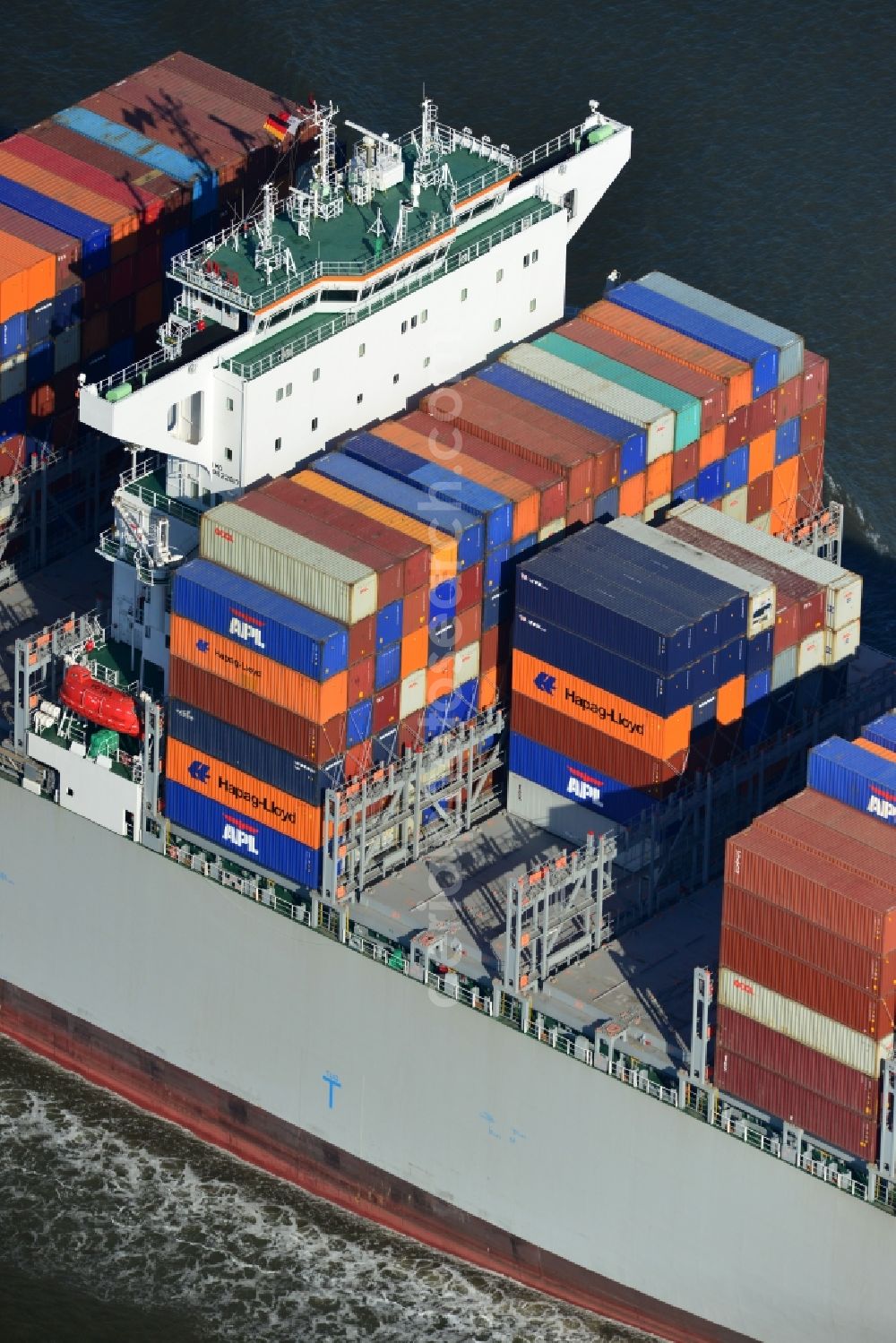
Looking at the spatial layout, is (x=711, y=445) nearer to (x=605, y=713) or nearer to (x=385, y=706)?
(x=605, y=713)

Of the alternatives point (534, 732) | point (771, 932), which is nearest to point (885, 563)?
point (534, 732)

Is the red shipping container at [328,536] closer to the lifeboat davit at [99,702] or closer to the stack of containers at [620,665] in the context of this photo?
the stack of containers at [620,665]

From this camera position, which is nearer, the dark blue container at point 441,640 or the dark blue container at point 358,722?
the dark blue container at point 358,722

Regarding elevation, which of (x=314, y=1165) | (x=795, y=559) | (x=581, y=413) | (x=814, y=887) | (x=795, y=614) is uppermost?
(x=581, y=413)

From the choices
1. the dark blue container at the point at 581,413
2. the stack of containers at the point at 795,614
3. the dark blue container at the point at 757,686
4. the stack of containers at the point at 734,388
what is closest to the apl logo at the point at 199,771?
the dark blue container at the point at 581,413

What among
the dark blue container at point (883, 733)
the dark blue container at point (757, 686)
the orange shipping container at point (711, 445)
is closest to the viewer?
the dark blue container at point (883, 733)

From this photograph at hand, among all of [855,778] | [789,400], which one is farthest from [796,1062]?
[789,400]
